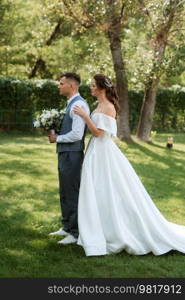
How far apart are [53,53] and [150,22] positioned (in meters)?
11.9

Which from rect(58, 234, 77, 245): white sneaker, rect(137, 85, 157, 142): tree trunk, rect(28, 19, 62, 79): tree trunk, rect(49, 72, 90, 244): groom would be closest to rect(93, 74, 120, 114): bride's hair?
rect(49, 72, 90, 244): groom

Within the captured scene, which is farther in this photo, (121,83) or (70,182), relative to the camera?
(121,83)

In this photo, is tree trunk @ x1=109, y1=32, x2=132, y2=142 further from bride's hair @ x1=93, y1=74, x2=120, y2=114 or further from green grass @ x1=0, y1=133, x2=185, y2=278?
bride's hair @ x1=93, y1=74, x2=120, y2=114

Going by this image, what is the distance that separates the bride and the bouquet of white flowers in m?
0.40

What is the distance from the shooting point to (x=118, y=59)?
57.8 feet

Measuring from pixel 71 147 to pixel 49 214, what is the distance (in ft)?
6.46

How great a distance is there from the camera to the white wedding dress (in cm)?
631

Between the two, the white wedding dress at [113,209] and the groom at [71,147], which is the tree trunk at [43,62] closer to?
the groom at [71,147]

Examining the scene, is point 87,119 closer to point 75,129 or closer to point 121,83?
point 75,129

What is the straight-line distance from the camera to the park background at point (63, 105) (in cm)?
616

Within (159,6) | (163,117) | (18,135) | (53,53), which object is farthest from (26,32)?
(159,6)

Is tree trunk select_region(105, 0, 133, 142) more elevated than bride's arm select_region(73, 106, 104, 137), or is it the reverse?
tree trunk select_region(105, 0, 133, 142)

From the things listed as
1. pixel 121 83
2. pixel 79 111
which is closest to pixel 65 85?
pixel 79 111

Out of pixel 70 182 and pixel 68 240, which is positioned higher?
pixel 70 182
